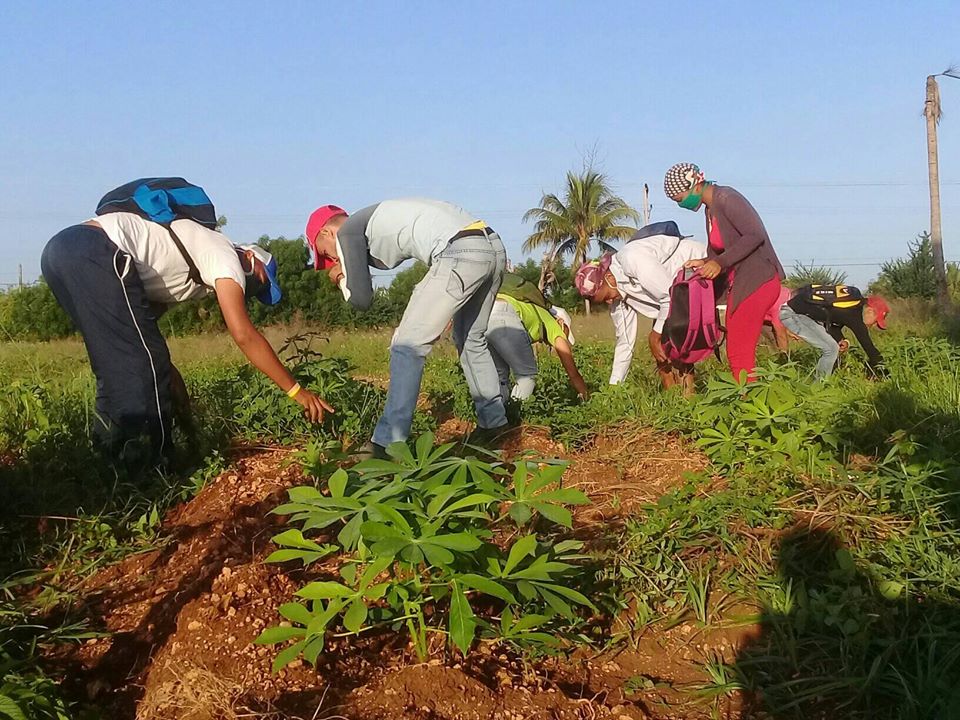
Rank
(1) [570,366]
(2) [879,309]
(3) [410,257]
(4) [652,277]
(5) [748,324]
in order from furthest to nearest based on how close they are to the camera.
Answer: (2) [879,309] < (4) [652,277] < (1) [570,366] < (5) [748,324] < (3) [410,257]

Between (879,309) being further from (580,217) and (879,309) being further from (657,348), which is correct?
(580,217)

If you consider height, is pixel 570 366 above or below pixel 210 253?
below

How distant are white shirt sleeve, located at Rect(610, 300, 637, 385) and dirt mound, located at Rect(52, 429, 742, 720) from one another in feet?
11.1

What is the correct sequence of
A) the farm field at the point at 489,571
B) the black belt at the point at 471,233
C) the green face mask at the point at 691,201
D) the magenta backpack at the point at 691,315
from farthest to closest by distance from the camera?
the magenta backpack at the point at 691,315 → the green face mask at the point at 691,201 → the black belt at the point at 471,233 → the farm field at the point at 489,571

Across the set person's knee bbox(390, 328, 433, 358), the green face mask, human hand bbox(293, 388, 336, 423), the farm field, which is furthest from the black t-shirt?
human hand bbox(293, 388, 336, 423)

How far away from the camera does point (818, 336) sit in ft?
20.3

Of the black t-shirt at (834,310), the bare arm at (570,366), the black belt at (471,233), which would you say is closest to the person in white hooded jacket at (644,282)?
the bare arm at (570,366)

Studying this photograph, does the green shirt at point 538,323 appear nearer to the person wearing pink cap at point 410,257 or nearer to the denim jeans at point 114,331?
the person wearing pink cap at point 410,257

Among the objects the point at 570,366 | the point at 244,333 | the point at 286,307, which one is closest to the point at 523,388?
the point at 570,366

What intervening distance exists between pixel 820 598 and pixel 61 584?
2354 mm

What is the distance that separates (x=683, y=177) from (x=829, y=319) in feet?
6.62

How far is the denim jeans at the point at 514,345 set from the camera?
486 cm

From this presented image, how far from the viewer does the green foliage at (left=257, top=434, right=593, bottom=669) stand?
1.90 m

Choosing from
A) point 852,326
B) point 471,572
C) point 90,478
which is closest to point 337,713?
point 471,572
